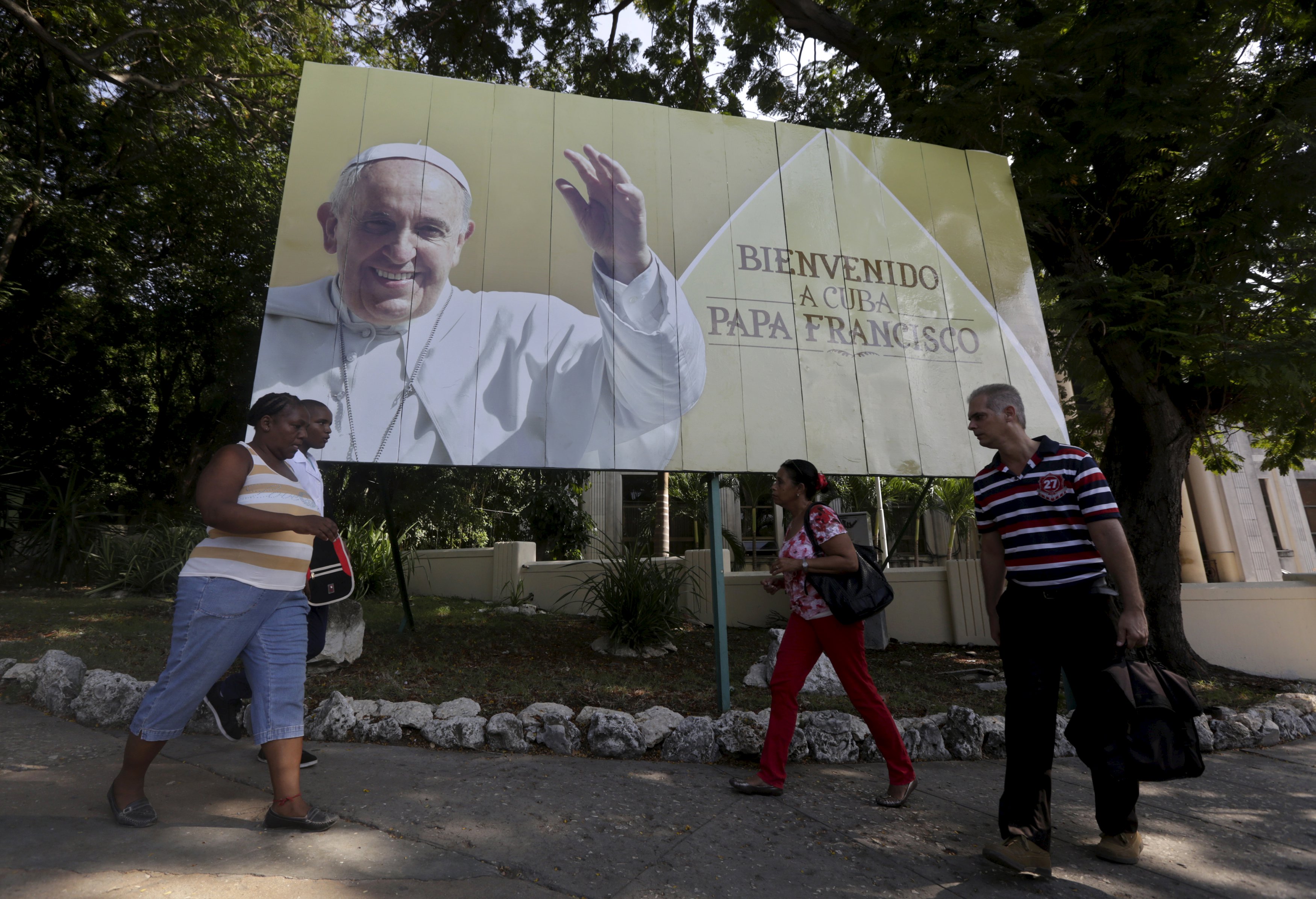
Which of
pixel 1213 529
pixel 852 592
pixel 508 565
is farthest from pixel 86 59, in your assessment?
pixel 1213 529

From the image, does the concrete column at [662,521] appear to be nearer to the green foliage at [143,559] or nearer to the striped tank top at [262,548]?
the green foliage at [143,559]

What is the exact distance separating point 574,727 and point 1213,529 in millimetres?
19040

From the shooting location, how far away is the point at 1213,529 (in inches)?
663

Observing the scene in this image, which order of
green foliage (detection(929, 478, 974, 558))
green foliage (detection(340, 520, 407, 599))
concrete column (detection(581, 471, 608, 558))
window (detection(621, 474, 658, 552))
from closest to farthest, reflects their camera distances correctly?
1. green foliage (detection(340, 520, 407, 599))
2. green foliage (detection(929, 478, 974, 558))
3. concrete column (detection(581, 471, 608, 558))
4. window (detection(621, 474, 658, 552))

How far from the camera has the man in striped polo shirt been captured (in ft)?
8.05

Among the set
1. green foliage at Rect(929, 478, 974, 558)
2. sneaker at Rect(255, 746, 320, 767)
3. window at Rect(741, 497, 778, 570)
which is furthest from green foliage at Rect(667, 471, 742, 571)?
sneaker at Rect(255, 746, 320, 767)

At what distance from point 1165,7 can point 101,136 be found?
1310 centimetres

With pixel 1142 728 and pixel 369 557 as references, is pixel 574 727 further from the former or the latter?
pixel 369 557

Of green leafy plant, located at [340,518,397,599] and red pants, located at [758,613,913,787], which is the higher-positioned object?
green leafy plant, located at [340,518,397,599]

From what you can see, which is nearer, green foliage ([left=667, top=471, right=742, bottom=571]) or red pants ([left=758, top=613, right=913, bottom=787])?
red pants ([left=758, top=613, right=913, bottom=787])

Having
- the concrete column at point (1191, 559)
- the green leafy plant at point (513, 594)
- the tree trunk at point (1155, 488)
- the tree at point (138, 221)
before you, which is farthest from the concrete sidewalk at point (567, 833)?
the concrete column at point (1191, 559)

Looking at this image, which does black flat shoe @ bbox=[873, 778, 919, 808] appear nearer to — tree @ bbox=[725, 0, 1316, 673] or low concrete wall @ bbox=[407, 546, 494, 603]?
tree @ bbox=[725, 0, 1316, 673]

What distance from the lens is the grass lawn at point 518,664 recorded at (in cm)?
465

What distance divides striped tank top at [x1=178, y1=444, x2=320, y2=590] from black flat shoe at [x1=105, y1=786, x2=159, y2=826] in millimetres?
780
